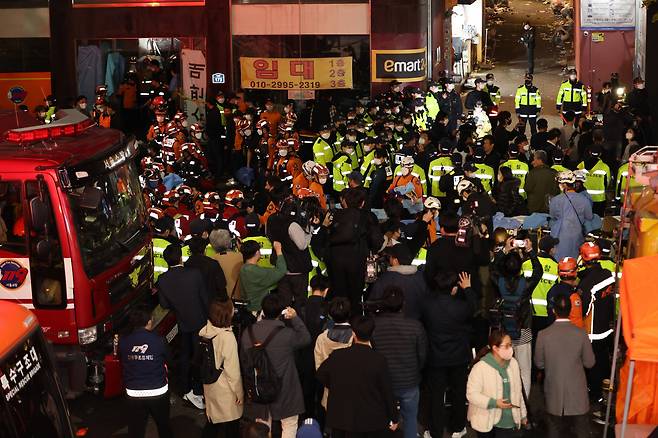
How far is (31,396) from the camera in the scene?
7902mm

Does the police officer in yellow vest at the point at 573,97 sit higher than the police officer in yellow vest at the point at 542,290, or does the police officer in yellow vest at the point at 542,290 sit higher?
the police officer in yellow vest at the point at 573,97

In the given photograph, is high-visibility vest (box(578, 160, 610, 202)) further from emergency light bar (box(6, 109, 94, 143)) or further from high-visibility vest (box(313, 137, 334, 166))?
emergency light bar (box(6, 109, 94, 143))

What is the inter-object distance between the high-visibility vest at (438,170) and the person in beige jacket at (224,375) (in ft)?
24.3

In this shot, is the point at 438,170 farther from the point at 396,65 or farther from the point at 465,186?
the point at 396,65

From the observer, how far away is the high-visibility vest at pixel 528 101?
23938 millimetres

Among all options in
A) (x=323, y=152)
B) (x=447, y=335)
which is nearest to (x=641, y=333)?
(x=447, y=335)

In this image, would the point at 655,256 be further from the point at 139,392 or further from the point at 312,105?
the point at 312,105

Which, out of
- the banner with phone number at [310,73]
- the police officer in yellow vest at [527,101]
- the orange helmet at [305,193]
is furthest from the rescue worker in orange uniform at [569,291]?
the banner with phone number at [310,73]

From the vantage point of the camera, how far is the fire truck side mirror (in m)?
11.5

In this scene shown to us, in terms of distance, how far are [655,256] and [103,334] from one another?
5.61 meters

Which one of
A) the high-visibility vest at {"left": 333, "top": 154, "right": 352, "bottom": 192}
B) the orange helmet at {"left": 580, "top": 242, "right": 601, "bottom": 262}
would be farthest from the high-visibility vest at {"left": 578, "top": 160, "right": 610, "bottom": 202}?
the orange helmet at {"left": 580, "top": 242, "right": 601, "bottom": 262}

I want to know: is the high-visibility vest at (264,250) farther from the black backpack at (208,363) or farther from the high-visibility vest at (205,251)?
the black backpack at (208,363)

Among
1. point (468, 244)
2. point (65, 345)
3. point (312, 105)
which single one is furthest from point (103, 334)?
point (312, 105)

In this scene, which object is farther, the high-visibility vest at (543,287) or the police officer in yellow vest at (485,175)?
the police officer in yellow vest at (485,175)
